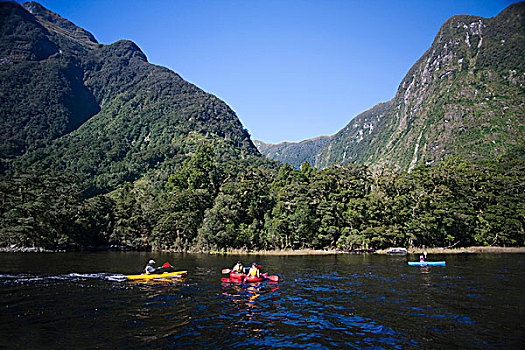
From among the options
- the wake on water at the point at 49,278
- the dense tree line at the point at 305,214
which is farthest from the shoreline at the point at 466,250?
the wake on water at the point at 49,278

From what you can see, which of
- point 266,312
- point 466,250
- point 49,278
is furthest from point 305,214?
point 266,312

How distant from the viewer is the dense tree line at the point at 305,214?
211ft

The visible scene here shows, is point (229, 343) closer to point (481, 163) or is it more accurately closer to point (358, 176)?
point (358, 176)

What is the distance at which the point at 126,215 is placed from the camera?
81.0 m

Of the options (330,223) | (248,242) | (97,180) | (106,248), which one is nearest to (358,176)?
(330,223)

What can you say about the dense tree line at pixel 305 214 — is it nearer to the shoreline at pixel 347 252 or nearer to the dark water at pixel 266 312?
the shoreline at pixel 347 252

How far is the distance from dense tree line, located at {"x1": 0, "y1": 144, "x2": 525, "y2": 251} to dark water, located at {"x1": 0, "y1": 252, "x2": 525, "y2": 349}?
3262 cm

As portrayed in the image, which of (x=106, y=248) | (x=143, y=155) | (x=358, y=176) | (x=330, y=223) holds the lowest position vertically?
(x=106, y=248)

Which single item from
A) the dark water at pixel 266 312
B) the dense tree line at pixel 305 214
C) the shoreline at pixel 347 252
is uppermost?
the dense tree line at pixel 305 214

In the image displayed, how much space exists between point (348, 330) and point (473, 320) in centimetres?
749

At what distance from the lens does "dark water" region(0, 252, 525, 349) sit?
601 inches

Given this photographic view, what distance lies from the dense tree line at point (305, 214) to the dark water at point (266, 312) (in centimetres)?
3262

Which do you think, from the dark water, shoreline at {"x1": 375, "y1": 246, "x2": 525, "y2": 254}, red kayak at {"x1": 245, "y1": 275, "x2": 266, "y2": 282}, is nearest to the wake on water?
the dark water

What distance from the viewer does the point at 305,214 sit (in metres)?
66.4
